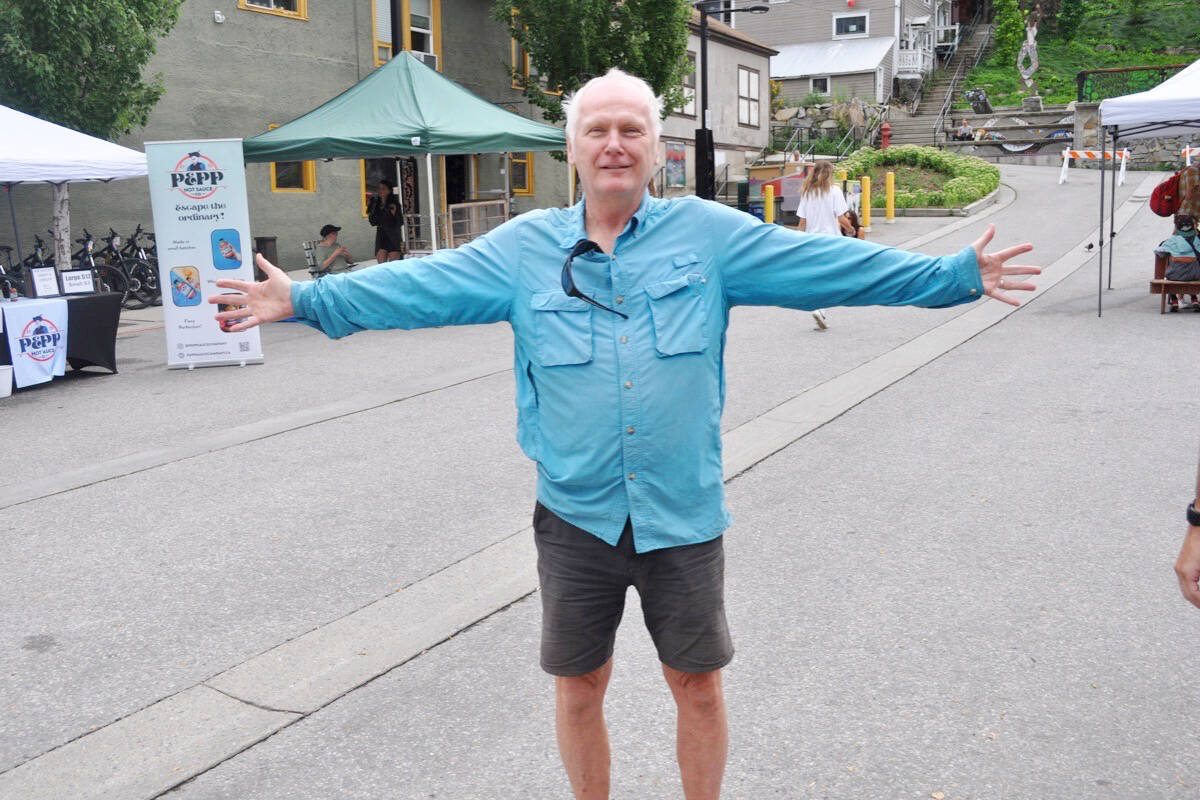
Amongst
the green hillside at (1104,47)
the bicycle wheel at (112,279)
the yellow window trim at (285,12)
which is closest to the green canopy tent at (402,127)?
the bicycle wheel at (112,279)

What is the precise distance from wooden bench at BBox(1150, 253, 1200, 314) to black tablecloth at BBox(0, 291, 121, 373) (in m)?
11.1

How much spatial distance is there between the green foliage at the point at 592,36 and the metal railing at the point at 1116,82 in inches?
756

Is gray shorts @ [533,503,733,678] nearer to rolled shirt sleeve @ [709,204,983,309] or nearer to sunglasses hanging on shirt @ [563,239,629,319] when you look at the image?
sunglasses hanging on shirt @ [563,239,629,319]

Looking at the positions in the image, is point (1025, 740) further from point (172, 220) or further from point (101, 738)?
point (172, 220)

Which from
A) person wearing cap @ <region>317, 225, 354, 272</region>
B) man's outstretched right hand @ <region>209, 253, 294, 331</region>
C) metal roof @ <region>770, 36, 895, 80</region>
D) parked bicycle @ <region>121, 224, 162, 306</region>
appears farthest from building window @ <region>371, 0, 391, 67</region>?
metal roof @ <region>770, 36, 895, 80</region>

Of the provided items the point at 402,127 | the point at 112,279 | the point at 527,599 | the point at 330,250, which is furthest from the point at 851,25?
the point at 527,599

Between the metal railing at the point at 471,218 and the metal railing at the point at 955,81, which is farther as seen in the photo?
the metal railing at the point at 955,81

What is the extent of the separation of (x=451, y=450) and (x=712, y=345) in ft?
16.0

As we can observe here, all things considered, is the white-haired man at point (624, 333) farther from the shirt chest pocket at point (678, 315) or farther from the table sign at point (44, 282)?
the table sign at point (44, 282)

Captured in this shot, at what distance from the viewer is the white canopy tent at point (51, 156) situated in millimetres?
11461

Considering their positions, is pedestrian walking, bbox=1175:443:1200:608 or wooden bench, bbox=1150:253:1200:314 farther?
wooden bench, bbox=1150:253:1200:314

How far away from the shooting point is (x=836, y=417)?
7.94 meters

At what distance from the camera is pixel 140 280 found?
17.6 metres

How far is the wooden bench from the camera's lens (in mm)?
12375
